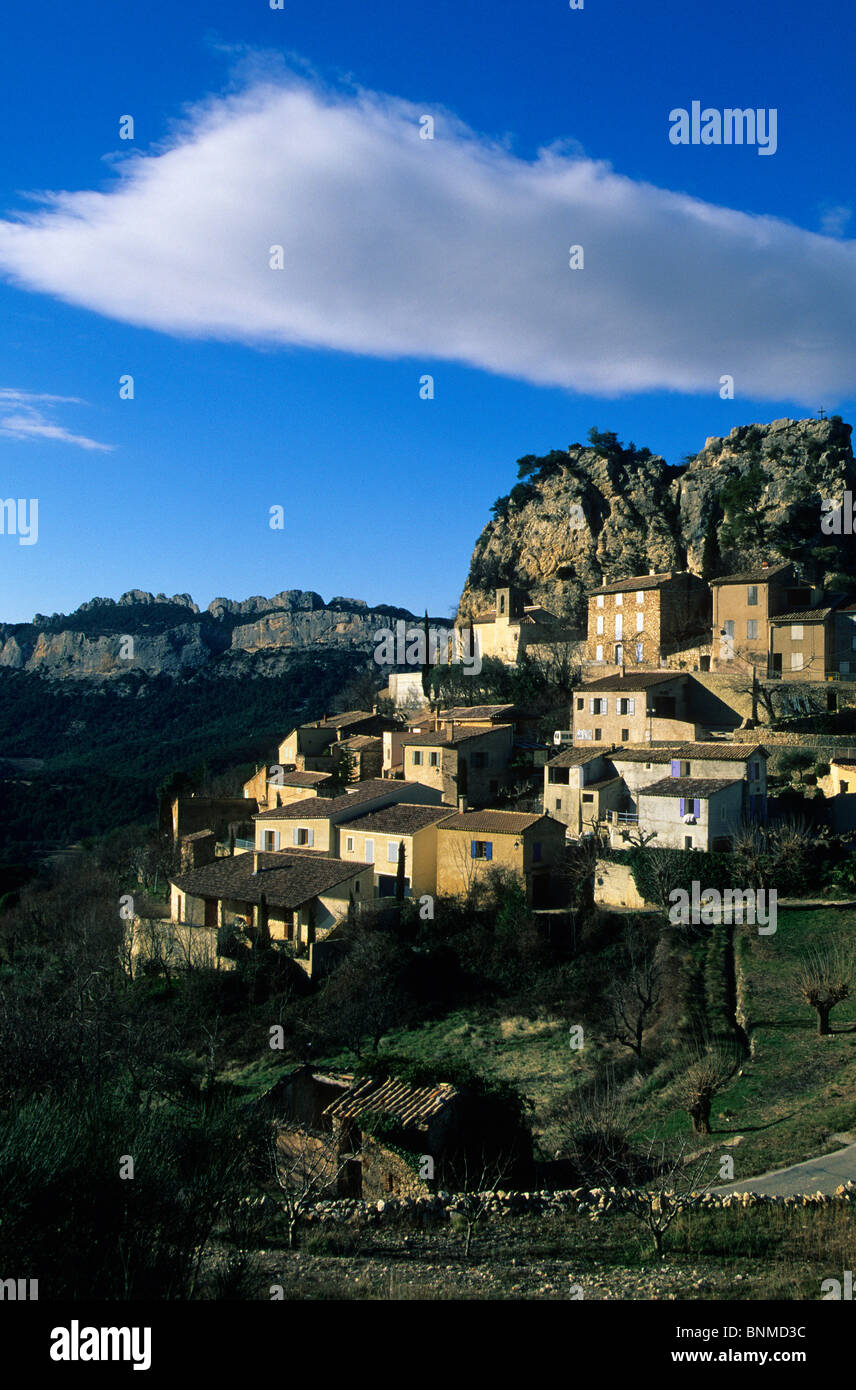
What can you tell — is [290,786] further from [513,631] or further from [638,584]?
[638,584]

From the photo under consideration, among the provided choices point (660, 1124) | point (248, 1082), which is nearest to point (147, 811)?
point (248, 1082)

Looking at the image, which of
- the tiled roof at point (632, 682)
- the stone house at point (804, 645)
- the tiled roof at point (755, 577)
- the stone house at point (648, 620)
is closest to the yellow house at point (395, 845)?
the tiled roof at point (632, 682)

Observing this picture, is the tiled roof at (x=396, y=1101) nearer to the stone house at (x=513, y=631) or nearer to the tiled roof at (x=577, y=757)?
the tiled roof at (x=577, y=757)

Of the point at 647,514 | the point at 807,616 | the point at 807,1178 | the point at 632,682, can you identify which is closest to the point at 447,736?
the point at 632,682

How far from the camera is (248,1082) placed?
81.1ft

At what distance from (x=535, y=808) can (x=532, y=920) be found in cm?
722

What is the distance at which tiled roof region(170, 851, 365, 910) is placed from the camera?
31.2 m

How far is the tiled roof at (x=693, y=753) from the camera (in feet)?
97.5

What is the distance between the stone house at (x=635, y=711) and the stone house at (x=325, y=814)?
25.9 ft

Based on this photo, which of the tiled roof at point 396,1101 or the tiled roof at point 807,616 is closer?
the tiled roof at point 396,1101

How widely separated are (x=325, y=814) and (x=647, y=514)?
→ 3852 centimetres

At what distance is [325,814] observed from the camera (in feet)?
112
